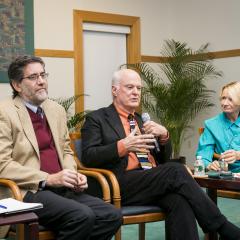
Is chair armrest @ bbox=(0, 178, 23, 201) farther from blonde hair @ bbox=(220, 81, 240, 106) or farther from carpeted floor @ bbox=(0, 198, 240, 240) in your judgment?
blonde hair @ bbox=(220, 81, 240, 106)

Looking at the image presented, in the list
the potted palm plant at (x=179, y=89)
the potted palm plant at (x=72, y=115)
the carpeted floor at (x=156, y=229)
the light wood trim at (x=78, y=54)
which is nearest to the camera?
the carpeted floor at (x=156, y=229)

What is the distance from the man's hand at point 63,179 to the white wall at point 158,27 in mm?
3351

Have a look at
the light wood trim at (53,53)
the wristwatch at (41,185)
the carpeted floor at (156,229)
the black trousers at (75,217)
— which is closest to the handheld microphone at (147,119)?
the black trousers at (75,217)

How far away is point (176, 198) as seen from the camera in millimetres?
2869

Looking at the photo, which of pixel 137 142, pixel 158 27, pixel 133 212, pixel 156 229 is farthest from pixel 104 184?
pixel 158 27

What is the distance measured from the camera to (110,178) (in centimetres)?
293

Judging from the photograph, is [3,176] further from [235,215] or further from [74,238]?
[235,215]

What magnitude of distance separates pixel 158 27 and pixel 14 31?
2430mm

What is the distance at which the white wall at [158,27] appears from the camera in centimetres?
628

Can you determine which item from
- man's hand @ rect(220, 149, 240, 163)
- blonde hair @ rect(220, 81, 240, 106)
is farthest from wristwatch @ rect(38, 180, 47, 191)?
blonde hair @ rect(220, 81, 240, 106)

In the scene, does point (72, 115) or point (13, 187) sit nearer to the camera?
point (13, 187)

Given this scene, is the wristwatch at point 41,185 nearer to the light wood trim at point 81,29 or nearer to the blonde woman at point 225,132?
the blonde woman at point 225,132

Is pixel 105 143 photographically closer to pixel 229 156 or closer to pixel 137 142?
pixel 137 142

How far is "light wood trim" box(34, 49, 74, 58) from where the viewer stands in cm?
615
